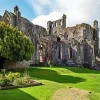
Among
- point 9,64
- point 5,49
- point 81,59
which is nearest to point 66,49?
point 81,59

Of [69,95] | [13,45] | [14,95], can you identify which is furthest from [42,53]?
[69,95]

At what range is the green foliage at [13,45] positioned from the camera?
32606 millimetres

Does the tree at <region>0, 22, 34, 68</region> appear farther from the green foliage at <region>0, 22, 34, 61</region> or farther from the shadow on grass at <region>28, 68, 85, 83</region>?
the shadow on grass at <region>28, 68, 85, 83</region>

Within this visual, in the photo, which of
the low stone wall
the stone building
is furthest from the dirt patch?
the stone building

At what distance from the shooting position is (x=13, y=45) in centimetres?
3356

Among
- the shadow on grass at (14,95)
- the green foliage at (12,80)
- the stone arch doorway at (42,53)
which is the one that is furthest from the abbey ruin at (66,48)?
the shadow on grass at (14,95)

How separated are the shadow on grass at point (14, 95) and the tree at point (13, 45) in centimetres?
1491

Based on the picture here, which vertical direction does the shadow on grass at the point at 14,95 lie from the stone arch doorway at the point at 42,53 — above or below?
below

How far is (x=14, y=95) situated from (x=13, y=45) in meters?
17.3

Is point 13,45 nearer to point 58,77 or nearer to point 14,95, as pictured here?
point 58,77

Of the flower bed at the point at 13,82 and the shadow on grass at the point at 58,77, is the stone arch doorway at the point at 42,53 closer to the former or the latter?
the shadow on grass at the point at 58,77

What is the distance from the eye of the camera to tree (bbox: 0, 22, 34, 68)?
32594 millimetres

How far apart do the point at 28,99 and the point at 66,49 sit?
1659 inches

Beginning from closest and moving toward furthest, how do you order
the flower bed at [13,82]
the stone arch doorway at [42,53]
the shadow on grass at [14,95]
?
the shadow on grass at [14,95], the flower bed at [13,82], the stone arch doorway at [42,53]
